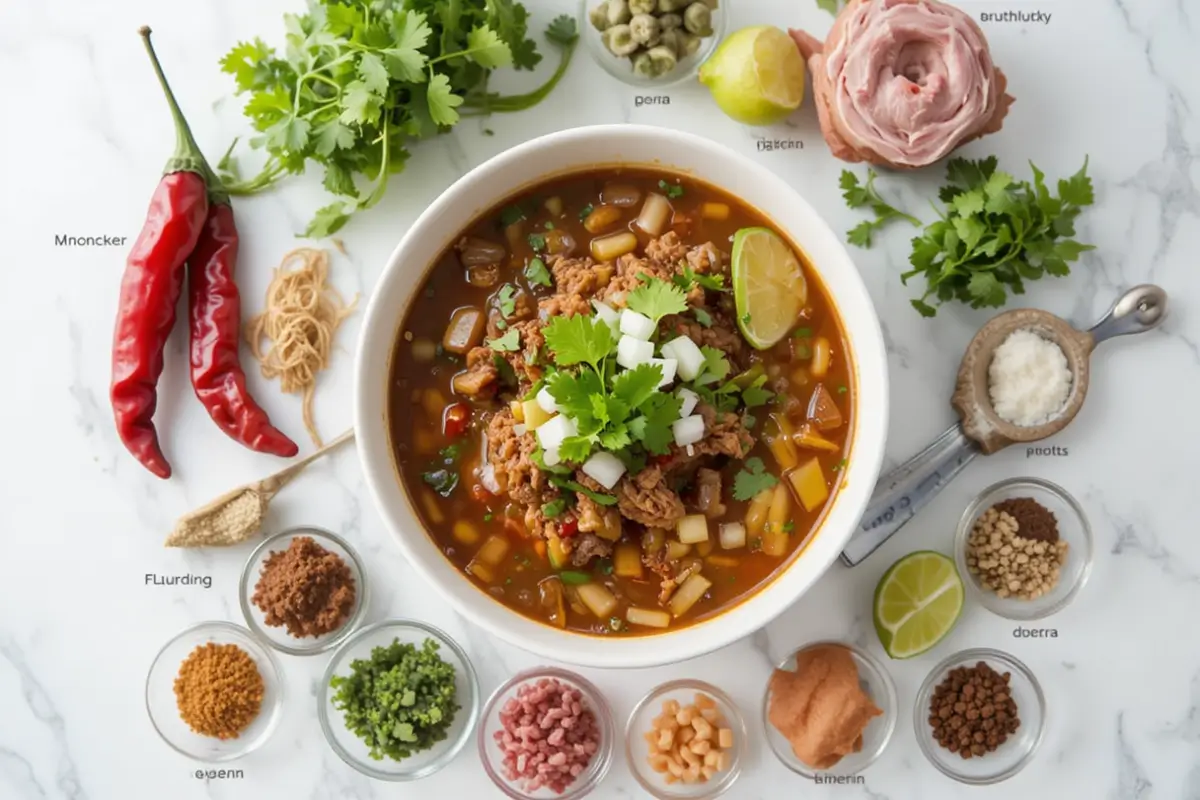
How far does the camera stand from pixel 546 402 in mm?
3377

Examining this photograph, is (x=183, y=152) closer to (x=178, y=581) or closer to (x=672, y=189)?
(x=178, y=581)

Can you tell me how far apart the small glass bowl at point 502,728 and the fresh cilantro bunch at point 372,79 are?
1866 mm

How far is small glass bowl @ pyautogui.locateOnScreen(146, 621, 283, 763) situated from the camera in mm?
4027

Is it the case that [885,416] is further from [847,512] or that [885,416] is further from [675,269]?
[675,269]

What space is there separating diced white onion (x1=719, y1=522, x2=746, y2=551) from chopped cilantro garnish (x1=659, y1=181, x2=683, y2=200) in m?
1.17

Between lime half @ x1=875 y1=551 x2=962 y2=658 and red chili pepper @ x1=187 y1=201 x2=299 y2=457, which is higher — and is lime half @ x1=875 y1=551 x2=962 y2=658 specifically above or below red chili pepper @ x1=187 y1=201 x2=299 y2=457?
below

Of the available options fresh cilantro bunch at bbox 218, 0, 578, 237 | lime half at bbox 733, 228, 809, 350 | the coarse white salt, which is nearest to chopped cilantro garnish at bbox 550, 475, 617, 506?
lime half at bbox 733, 228, 809, 350

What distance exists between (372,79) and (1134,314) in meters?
2.94

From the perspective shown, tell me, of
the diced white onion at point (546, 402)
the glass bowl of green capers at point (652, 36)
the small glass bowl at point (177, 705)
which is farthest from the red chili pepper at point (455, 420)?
the glass bowl of green capers at point (652, 36)

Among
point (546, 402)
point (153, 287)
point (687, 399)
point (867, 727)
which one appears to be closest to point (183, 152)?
point (153, 287)

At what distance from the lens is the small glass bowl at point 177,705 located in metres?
4.03

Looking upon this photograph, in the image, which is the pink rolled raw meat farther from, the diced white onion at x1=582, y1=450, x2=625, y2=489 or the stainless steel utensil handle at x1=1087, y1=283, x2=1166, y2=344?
the diced white onion at x1=582, y1=450, x2=625, y2=489

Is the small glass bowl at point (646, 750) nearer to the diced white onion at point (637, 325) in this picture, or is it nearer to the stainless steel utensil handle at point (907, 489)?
the stainless steel utensil handle at point (907, 489)

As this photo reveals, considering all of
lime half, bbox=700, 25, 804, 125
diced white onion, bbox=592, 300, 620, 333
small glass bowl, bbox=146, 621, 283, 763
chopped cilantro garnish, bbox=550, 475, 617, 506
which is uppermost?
lime half, bbox=700, 25, 804, 125
